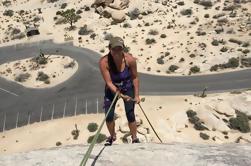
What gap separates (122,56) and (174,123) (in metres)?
32.4

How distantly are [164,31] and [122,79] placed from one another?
59954 millimetres

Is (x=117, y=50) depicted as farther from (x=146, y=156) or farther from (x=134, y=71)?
Result: (x=146, y=156)

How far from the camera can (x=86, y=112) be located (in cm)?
4819

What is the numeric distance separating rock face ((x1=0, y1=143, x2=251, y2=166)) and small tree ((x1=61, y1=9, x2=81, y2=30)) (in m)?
66.7

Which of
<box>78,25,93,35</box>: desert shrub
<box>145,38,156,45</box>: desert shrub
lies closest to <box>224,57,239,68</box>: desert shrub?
<box>145,38,156,45</box>: desert shrub

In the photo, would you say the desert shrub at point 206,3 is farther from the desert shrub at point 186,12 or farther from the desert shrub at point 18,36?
the desert shrub at point 18,36

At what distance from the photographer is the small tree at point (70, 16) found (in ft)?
251

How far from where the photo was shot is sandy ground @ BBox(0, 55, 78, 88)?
58.8 meters

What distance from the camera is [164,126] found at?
139 ft

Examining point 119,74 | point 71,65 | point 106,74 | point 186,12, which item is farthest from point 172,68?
point 106,74

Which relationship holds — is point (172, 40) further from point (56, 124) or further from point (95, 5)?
point (56, 124)

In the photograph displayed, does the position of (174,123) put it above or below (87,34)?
below

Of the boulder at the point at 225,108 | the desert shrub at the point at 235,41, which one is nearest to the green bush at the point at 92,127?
the boulder at the point at 225,108

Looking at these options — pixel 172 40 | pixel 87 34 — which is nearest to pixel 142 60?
pixel 172 40
